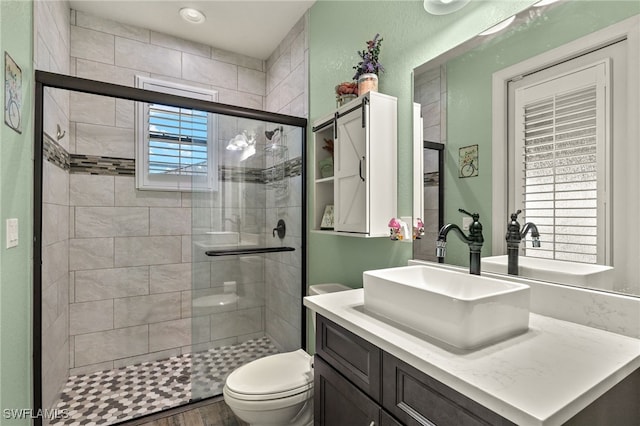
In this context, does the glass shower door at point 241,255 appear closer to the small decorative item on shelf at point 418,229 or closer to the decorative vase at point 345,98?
the decorative vase at point 345,98

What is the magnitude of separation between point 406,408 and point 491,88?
3.63 feet

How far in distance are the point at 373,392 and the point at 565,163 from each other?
901 mm

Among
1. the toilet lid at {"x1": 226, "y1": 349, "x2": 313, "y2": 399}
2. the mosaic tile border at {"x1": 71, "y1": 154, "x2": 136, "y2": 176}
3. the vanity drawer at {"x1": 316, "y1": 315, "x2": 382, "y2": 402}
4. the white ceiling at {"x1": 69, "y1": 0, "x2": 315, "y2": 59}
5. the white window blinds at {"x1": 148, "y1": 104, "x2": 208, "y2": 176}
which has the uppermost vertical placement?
the white ceiling at {"x1": 69, "y1": 0, "x2": 315, "y2": 59}

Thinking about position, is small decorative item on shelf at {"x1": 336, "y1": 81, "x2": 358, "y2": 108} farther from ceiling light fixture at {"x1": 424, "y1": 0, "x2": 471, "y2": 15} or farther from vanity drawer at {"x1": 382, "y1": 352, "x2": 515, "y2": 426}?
vanity drawer at {"x1": 382, "y1": 352, "x2": 515, "y2": 426}

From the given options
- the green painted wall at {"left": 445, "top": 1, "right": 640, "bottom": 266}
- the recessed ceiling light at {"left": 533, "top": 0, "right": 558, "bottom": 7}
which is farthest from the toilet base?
the recessed ceiling light at {"left": 533, "top": 0, "right": 558, "bottom": 7}

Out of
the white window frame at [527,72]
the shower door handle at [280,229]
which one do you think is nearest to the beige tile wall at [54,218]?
the shower door handle at [280,229]

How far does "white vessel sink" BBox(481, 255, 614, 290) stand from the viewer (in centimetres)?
91

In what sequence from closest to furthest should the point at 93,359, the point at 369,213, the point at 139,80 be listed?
the point at 369,213, the point at 93,359, the point at 139,80

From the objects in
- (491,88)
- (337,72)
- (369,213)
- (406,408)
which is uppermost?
(337,72)

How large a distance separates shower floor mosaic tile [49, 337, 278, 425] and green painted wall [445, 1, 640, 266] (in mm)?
1592

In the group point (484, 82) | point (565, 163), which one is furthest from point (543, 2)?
point (565, 163)

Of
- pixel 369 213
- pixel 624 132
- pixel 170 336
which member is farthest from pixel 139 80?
pixel 624 132

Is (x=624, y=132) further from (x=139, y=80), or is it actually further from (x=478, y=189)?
(x=139, y=80)

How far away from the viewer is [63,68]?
224cm
